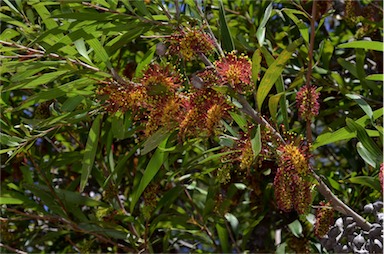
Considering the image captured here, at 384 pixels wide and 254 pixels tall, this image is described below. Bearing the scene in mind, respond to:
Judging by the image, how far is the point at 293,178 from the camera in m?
0.91

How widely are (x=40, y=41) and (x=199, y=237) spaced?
2.15 feet

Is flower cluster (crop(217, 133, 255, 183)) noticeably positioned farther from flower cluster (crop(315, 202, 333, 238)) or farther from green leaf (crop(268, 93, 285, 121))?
flower cluster (crop(315, 202, 333, 238))

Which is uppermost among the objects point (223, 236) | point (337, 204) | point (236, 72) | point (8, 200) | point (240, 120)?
point (236, 72)

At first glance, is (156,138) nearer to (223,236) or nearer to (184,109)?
(184,109)

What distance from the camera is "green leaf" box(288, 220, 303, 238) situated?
1362 millimetres

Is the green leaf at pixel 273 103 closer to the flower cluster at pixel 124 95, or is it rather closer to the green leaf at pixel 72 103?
the flower cluster at pixel 124 95

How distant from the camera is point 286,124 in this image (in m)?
0.99

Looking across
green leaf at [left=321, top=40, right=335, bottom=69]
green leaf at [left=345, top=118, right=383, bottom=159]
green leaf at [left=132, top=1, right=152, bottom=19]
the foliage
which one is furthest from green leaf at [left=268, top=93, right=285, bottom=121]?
green leaf at [left=321, top=40, right=335, bottom=69]

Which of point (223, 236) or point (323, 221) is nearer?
point (323, 221)

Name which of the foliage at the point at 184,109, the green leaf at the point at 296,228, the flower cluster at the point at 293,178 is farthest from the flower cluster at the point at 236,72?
the green leaf at the point at 296,228

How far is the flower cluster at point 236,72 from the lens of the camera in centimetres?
86

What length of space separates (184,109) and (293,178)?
18 centimetres

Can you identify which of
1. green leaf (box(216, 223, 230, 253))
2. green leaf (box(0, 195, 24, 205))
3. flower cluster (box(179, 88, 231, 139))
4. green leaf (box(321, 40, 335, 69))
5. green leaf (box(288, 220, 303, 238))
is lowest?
green leaf (box(216, 223, 230, 253))

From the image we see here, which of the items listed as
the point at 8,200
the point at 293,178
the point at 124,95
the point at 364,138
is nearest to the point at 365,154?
the point at 364,138
